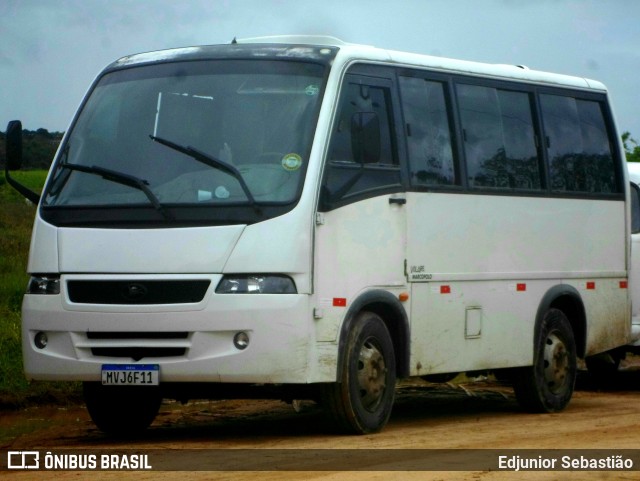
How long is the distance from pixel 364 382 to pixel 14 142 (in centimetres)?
334

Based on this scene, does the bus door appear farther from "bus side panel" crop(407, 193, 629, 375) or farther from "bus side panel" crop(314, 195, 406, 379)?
"bus side panel" crop(407, 193, 629, 375)

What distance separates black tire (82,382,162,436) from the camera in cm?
1215

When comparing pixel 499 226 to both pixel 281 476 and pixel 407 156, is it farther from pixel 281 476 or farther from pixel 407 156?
pixel 281 476

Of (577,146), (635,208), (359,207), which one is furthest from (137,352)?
(635,208)

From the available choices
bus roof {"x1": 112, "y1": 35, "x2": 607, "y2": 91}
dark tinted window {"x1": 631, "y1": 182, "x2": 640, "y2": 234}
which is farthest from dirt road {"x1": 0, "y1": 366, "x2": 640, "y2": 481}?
bus roof {"x1": 112, "y1": 35, "x2": 607, "y2": 91}

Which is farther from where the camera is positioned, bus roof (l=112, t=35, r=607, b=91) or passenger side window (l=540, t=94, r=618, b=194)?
passenger side window (l=540, t=94, r=618, b=194)

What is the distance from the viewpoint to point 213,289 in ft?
36.0

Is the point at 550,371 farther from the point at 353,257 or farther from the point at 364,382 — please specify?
the point at 353,257

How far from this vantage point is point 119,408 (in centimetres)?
1238

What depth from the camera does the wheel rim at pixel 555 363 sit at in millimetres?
14773

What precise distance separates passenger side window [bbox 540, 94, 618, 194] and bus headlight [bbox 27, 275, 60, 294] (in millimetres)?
5494

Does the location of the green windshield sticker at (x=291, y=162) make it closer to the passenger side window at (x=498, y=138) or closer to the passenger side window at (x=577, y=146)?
the passenger side window at (x=498, y=138)

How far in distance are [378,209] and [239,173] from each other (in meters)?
1.37

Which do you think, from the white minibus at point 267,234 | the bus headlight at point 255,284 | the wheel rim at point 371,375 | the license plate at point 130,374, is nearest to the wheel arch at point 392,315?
the white minibus at point 267,234
